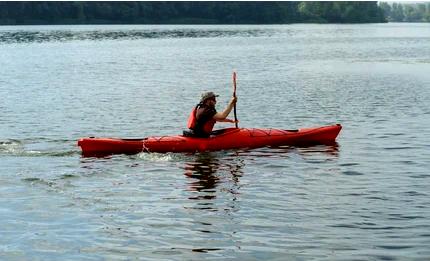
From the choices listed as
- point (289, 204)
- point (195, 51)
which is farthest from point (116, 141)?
point (195, 51)

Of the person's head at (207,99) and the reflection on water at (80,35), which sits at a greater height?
the reflection on water at (80,35)

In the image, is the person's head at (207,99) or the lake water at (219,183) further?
the person's head at (207,99)

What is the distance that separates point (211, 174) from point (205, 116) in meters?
2.51

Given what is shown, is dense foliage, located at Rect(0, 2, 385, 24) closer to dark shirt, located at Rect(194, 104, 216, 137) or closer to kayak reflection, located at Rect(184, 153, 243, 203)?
dark shirt, located at Rect(194, 104, 216, 137)

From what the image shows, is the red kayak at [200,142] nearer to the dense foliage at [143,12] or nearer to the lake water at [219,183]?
the lake water at [219,183]

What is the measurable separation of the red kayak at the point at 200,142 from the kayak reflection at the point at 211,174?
0.44 m

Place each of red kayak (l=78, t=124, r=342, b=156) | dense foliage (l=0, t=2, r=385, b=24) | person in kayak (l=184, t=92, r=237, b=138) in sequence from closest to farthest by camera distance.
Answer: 1. person in kayak (l=184, t=92, r=237, b=138)
2. red kayak (l=78, t=124, r=342, b=156)
3. dense foliage (l=0, t=2, r=385, b=24)

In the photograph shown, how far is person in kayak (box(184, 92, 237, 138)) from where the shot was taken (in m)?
18.0

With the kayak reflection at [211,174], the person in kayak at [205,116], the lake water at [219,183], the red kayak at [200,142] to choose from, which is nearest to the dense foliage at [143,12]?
the lake water at [219,183]

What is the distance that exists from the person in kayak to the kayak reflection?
0.71 meters

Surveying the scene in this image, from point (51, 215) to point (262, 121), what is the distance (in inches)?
534

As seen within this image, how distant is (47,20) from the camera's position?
509 ft

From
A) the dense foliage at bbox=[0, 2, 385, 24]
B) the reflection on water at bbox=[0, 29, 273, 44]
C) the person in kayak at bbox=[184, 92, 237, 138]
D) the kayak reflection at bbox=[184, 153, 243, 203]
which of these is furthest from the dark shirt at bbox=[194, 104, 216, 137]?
the dense foliage at bbox=[0, 2, 385, 24]

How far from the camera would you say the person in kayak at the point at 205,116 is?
18031 mm
